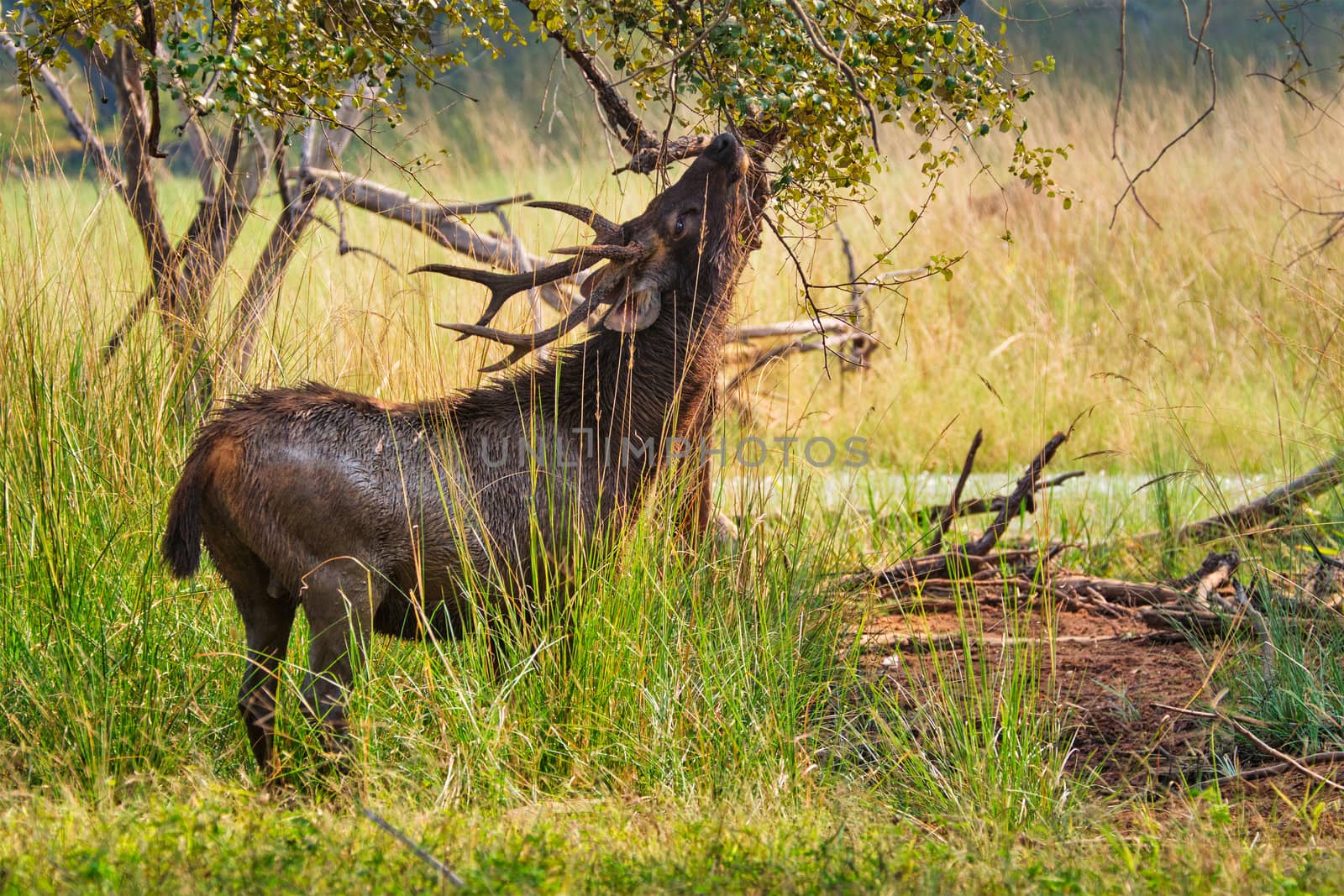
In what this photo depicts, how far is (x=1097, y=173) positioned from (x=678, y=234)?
10.9 meters

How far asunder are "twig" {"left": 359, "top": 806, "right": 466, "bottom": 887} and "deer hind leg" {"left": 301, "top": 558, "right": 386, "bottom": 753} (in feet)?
2.03

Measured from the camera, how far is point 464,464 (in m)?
3.65

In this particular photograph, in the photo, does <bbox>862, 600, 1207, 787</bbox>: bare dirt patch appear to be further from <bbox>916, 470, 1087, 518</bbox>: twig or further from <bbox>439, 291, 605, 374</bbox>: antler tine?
<bbox>439, 291, 605, 374</bbox>: antler tine

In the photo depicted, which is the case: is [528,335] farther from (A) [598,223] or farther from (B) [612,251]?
(A) [598,223]

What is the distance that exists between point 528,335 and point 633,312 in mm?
327

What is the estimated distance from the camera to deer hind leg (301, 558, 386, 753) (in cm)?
339

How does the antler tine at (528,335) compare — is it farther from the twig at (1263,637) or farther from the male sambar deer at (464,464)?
the twig at (1263,637)

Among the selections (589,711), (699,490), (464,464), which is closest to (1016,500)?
(699,490)

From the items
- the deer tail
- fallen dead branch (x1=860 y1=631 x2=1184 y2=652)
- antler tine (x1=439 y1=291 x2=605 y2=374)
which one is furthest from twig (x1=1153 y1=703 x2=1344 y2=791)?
the deer tail

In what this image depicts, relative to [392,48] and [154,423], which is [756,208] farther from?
[154,423]

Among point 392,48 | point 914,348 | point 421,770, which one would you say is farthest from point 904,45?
Result: point 914,348

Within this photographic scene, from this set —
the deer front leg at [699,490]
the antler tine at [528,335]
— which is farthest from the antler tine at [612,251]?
the deer front leg at [699,490]

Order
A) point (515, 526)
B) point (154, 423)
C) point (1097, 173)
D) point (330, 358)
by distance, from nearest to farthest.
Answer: point (515, 526) < point (154, 423) < point (330, 358) < point (1097, 173)

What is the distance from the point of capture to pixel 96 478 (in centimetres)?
464
